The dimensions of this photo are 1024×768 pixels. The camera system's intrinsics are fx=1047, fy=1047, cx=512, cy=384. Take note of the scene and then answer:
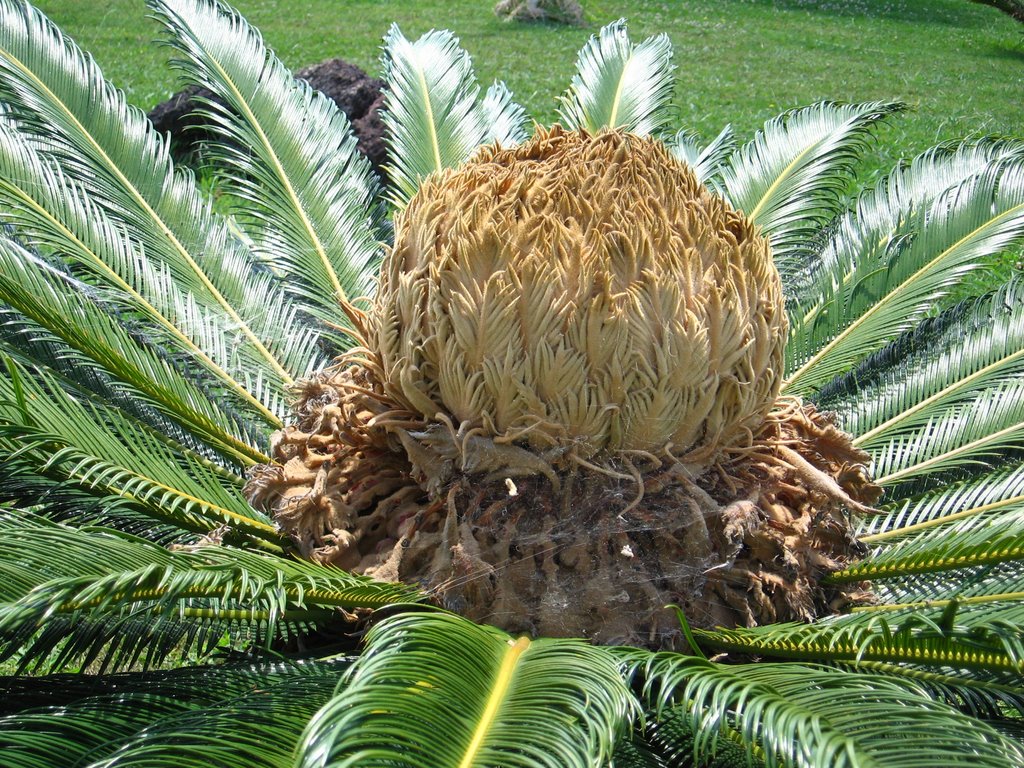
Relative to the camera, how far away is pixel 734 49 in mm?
13852

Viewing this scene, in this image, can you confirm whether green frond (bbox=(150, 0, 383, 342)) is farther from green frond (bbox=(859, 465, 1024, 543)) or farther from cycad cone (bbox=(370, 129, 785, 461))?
green frond (bbox=(859, 465, 1024, 543))

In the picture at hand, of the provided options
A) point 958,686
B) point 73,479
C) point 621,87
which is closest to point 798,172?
point 621,87

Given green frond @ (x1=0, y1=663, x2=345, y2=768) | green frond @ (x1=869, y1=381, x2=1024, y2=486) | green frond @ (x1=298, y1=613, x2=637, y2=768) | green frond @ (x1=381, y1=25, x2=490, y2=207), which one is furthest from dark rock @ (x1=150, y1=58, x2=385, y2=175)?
green frond @ (x1=298, y1=613, x2=637, y2=768)

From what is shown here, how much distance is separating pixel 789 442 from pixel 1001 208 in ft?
4.96

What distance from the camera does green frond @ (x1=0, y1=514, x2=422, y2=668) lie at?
1.69m

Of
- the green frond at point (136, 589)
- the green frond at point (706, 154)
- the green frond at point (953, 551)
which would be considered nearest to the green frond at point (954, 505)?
the green frond at point (953, 551)

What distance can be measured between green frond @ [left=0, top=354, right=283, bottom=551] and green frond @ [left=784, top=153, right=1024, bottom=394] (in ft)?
5.99

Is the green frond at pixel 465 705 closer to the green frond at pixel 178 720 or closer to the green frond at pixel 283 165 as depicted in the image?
the green frond at pixel 178 720

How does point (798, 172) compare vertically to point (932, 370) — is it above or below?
above

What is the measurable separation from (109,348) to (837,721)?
1.99 metres

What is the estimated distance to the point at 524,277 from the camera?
224cm

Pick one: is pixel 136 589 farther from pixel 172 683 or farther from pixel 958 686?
pixel 958 686

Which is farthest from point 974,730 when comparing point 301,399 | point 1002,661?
point 301,399

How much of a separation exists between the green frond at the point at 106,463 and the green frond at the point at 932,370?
1.94m
